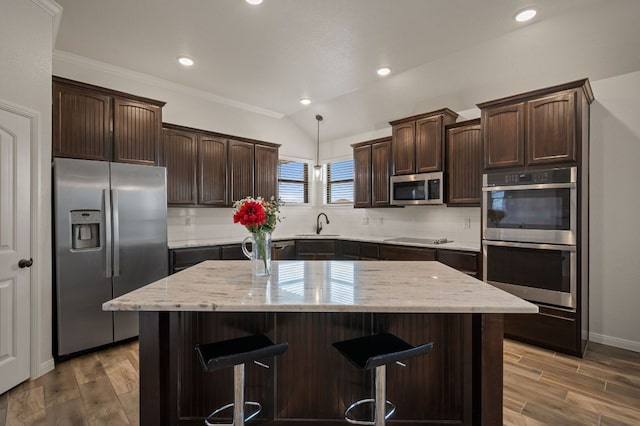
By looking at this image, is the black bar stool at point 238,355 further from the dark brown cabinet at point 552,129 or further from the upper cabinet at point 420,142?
the upper cabinet at point 420,142

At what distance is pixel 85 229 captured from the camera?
2.86 metres

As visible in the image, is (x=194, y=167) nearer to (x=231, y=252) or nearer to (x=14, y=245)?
(x=231, y=252)

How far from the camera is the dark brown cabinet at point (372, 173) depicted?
14.8ft

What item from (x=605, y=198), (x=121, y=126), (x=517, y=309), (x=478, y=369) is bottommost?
(x=478, y=369)

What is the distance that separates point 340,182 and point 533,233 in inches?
127

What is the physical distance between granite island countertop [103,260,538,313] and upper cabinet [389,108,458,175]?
2.15 metres

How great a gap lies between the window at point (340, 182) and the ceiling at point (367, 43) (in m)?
1.64

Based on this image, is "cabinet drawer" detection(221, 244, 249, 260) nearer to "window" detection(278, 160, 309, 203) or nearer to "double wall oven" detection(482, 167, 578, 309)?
"window" detection(278, 160, 309, 203)

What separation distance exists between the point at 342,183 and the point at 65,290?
4.08 m

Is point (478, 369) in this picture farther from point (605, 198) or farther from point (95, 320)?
point (95, 320)

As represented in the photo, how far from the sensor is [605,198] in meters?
3.05

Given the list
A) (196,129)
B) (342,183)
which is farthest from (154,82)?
(342,183)

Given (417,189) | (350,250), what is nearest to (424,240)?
(417,189)

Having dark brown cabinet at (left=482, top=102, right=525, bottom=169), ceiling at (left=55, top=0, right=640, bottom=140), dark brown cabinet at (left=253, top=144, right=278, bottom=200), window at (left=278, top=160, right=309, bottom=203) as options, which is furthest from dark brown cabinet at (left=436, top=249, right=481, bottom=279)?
window at (left=278, top=160, right=309, bottom=203)
